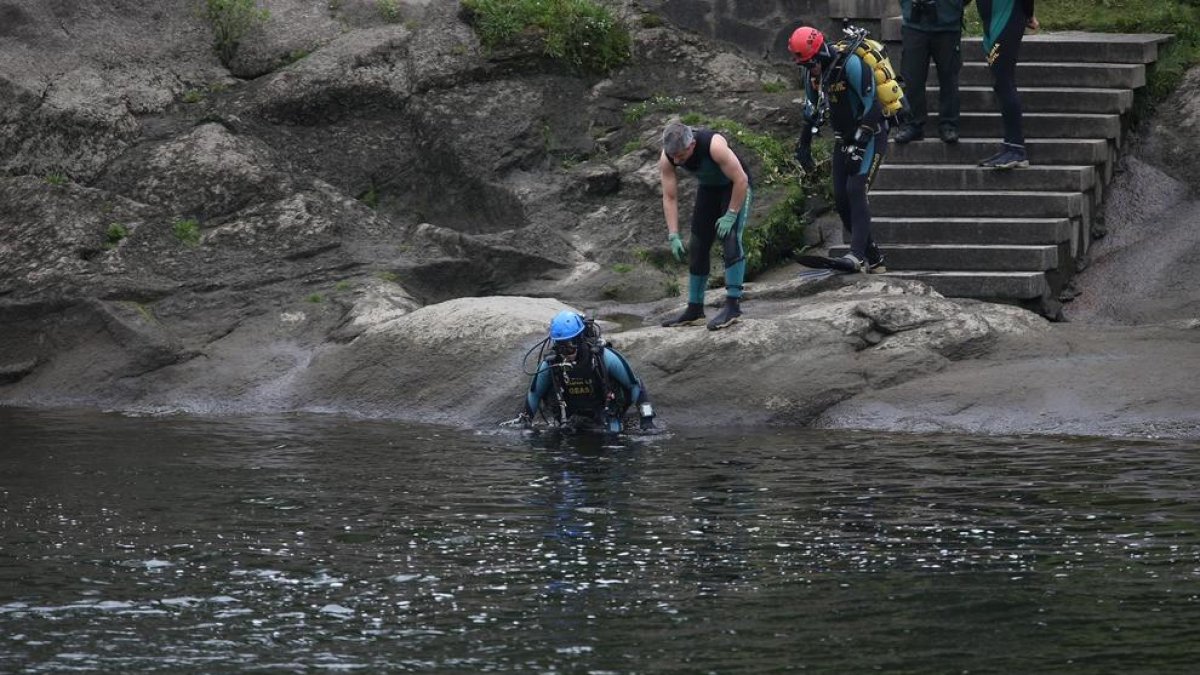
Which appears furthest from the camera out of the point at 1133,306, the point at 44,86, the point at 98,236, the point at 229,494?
the point at 44,86

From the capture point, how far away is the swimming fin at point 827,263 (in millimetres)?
15203

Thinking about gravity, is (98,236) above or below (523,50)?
below

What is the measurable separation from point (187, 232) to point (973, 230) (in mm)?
7601

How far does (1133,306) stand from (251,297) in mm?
8129

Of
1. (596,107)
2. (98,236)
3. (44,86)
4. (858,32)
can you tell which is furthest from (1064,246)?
(44,86)

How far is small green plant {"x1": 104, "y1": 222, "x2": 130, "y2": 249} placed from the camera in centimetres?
1719

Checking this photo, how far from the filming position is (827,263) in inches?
605

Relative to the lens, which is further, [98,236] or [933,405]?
[98,236]

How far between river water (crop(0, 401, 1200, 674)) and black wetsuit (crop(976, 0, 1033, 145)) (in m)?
4.31

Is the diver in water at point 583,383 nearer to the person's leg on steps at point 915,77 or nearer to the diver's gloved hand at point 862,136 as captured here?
the diver's gloved hand at point 862,136

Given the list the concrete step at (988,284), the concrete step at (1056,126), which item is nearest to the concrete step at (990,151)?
the concrete step at (1056,126)

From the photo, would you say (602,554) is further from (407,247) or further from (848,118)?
(407,247)

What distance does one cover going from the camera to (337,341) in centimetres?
1575

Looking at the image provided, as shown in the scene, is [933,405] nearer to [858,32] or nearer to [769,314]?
[769,314]
